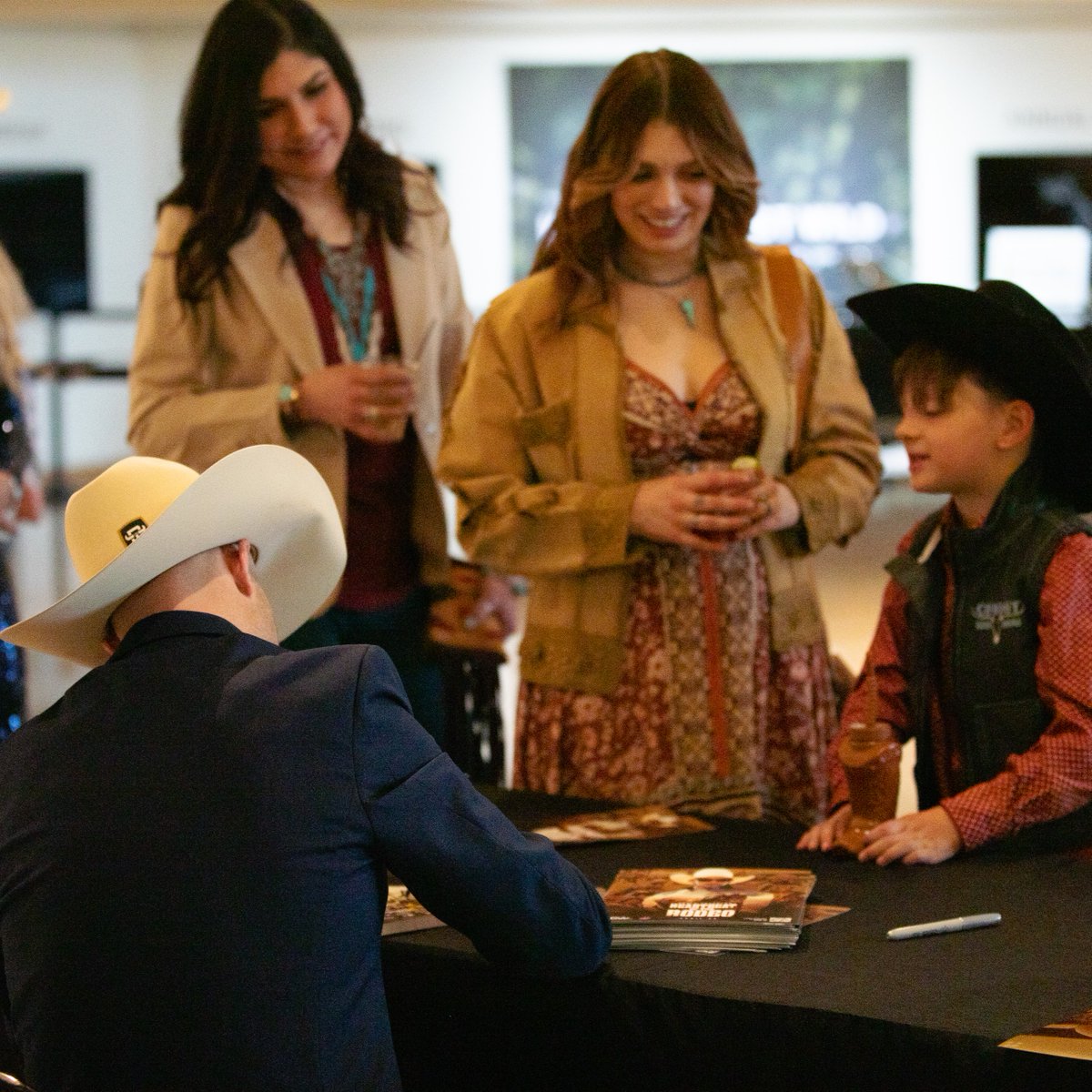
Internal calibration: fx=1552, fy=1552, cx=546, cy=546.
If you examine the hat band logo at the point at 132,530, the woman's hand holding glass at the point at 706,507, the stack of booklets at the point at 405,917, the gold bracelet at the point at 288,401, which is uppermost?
the gold bracelet at the point at 288,401

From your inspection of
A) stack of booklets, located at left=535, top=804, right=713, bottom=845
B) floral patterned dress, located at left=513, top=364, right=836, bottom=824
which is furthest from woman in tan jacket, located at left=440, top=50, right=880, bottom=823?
stack of booklets, located at left=535, top=804, right=713, bottom=845

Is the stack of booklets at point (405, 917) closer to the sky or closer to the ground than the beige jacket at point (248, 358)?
closer to the ground

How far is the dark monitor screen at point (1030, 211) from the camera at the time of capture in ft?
36.4

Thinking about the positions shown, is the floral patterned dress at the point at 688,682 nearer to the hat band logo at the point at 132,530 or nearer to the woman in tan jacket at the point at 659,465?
Answer: the woman in tan jacket at the point at 659,465

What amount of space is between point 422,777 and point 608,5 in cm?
993

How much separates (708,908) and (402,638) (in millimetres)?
1255

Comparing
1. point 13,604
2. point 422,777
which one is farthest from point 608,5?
point 422,777

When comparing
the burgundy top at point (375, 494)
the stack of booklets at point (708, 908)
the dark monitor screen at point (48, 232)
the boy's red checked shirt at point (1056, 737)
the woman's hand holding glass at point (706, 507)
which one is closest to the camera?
the stack of booklets at point (708, 908)

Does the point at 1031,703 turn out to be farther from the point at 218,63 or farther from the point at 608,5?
the point at 608,5

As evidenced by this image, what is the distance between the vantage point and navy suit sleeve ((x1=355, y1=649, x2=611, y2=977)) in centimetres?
146

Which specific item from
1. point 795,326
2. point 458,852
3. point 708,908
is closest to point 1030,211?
point 795,326

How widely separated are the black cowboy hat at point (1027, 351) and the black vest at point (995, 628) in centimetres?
6

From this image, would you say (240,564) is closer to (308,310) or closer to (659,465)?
(659,465)

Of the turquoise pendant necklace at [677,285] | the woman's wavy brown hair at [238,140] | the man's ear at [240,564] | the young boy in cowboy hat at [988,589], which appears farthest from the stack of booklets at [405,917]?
the woman's wavy brown hair at [238,140]
